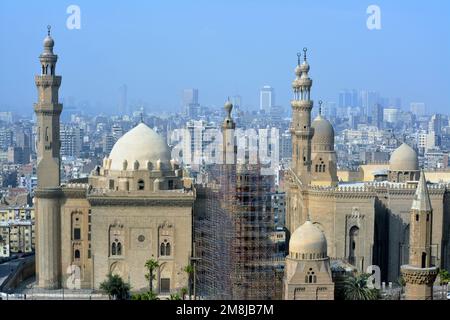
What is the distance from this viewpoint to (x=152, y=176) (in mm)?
12078

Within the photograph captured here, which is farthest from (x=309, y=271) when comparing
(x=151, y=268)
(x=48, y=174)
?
(x=48, y=174)

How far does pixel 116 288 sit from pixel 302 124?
4014mm

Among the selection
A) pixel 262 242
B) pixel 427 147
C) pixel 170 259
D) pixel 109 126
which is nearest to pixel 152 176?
pixel 170 259

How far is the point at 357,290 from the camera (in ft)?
32.8

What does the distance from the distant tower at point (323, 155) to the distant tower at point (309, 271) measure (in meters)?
3.12

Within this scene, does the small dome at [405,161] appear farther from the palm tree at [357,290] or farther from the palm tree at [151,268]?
the palm tree at [151,268]

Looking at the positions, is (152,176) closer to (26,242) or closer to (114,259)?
(114,259)

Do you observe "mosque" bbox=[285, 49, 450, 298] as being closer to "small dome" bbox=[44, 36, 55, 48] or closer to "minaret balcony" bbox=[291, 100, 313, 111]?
"minaret balcony" bbox=[291, 100, 313, 111]

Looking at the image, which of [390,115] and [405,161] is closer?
[405,161]

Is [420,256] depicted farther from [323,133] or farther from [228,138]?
[323,133]

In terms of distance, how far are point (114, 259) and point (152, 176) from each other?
51.3 inches

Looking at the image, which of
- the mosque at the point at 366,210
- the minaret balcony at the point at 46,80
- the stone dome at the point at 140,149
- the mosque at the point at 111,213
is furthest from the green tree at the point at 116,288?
the minaret balcony at the point at 46,80

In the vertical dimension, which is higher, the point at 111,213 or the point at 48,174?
the point at 48,174

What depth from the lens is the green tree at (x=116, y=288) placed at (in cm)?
1091
